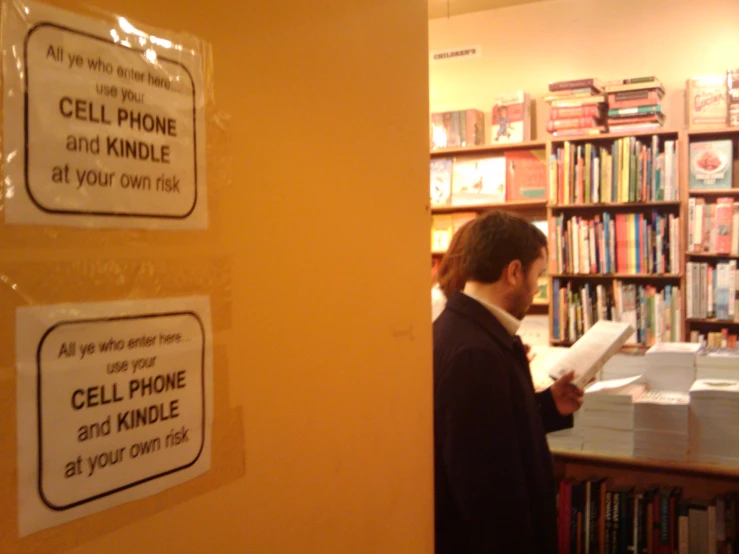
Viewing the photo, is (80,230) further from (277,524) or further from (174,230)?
(277,524)

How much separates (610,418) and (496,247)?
805 mm

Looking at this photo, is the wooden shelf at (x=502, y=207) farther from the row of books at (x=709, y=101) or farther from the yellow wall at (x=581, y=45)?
the row of books at (x=709, y=101)

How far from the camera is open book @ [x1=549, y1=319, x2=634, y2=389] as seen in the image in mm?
1945

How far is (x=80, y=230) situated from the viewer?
1.49ft

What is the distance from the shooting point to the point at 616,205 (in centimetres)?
418

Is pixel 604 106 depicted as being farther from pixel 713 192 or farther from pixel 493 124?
pixel 713 192

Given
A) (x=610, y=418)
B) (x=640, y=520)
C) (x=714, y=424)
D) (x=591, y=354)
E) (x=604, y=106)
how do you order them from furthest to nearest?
(x=604, y=106)
(x=640, y=520)
(x=610, y=418)
(x=714, y=424)
(x=591, y=354)

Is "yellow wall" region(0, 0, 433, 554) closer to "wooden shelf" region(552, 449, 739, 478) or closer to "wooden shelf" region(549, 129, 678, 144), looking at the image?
"wooden shelf" region(552, 449, 739, 478)

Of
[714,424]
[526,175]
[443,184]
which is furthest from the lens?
[443,184]

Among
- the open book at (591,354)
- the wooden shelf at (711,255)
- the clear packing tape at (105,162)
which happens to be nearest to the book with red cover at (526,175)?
the wooden shelf at (711,255)

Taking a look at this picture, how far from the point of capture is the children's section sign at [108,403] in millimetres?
424

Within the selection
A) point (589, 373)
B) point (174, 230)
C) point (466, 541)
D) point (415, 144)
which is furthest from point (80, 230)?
point (589, 373)

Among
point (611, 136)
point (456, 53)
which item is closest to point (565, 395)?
point (611, 136)

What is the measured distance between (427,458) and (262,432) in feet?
1.10
